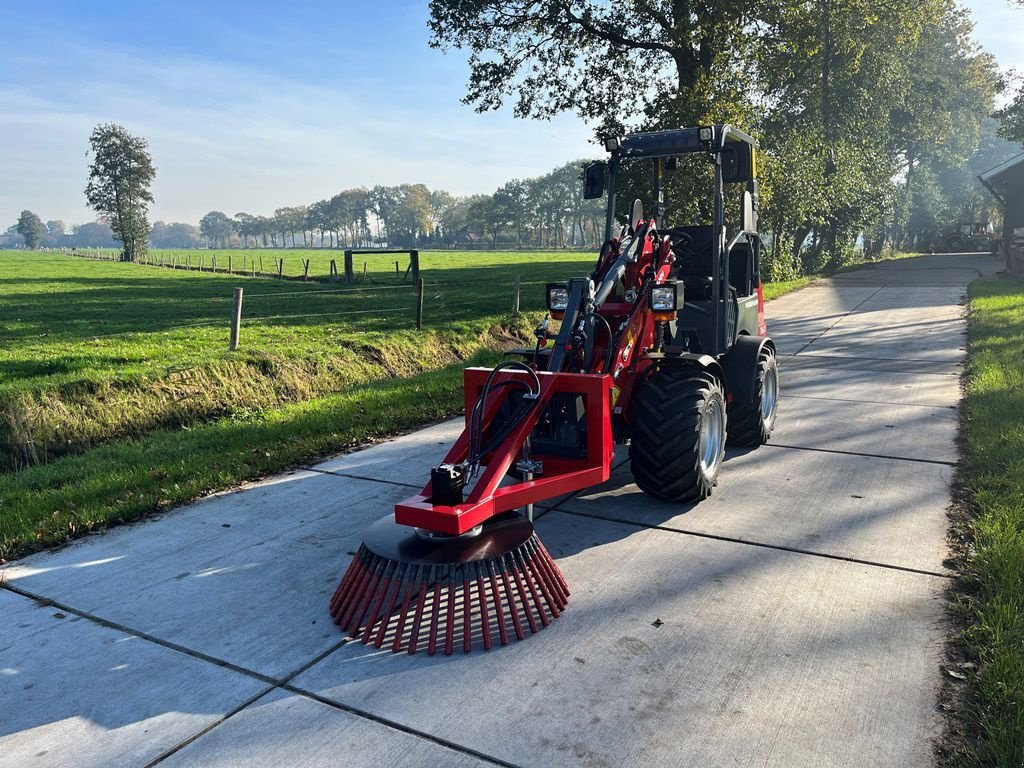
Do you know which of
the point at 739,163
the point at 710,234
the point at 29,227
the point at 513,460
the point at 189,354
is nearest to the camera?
the point at 513,460

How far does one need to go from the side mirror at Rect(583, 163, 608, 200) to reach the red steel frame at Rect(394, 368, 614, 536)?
198cm

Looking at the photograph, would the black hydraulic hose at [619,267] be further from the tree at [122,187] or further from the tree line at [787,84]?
the tree at [122,187]

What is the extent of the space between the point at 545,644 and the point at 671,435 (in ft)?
6.01

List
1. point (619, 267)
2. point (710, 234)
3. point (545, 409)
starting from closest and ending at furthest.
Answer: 1. point (545, 409)
2. point (619, 267)
3. point (710, 234)

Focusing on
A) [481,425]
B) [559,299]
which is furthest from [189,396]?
[481,425]

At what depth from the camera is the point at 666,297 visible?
4.87 m

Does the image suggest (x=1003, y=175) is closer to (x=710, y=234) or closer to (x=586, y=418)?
(x=710, y=234)

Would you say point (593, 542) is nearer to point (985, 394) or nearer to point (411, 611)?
point (411, 611)

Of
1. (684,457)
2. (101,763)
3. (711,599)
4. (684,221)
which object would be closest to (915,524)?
(684,457)

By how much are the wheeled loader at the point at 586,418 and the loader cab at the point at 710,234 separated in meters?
0.01

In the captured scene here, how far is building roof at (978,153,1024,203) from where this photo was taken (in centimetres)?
3422

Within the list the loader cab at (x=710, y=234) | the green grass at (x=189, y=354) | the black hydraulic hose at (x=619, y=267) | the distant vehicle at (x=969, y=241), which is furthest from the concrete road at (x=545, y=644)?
the distant vehicle at (x=969, y=241)

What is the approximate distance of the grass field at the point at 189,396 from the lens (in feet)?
17.6

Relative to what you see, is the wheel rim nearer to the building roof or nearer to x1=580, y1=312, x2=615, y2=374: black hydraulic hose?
x1=580, y1=312, x2=615, y2=374: black hydraulic hose
